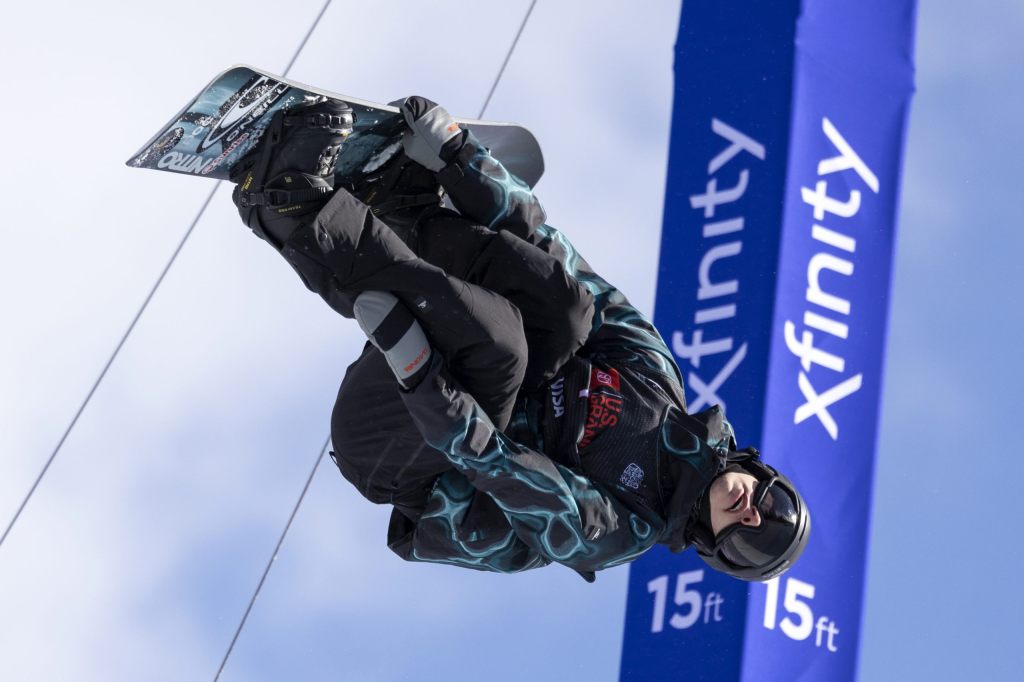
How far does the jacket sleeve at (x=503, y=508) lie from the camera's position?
4.89m

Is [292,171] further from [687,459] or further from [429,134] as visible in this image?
[687,459]

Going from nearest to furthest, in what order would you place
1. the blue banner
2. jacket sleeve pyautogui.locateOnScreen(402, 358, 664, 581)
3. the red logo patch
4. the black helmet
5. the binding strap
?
jacket sleeve pyautogui.locateOnScreen(402, 358, 664, 581)
the binding strap
the red logo patch
the black helmet
the blue banner

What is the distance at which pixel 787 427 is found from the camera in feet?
23.3

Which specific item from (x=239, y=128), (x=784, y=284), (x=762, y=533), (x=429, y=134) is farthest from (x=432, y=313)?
(x=784, y=284)

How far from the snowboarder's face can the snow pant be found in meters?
0.61

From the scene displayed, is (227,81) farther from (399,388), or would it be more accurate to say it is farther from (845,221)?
(845,221)

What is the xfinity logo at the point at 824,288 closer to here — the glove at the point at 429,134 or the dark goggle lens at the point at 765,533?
the dark goggle lens at the point at 765,533

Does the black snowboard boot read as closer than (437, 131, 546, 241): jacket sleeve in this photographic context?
Yes

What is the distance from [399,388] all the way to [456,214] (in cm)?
74

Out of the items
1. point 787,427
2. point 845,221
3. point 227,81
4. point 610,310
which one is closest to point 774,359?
point 787,427

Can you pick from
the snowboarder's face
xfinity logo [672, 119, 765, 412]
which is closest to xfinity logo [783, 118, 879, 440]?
xfinity logo [672, 119, 765, 412]

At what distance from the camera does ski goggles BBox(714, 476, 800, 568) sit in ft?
17.5

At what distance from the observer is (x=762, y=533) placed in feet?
17.6

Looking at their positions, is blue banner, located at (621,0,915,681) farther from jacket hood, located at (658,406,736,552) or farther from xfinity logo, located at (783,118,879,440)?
jacket hood, located at (658,406,736,552)
